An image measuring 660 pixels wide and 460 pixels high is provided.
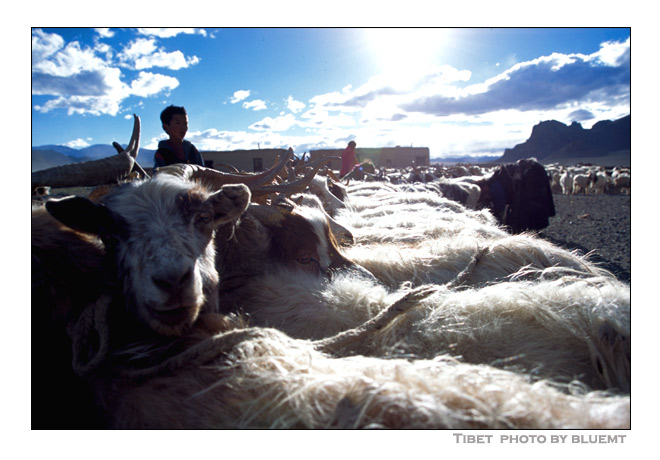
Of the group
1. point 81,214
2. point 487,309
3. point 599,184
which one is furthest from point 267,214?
point 599,184

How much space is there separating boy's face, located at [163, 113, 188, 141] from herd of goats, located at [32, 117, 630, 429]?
1934 millimetres

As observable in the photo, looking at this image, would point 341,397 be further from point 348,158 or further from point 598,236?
point 598,236

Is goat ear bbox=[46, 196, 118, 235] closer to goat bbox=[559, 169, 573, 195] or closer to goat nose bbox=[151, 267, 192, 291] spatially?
goat nose bbox=[151, 267, 192, 291]

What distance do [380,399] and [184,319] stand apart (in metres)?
0.97

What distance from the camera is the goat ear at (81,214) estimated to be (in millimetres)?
1784

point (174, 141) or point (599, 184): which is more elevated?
point (599, 184)

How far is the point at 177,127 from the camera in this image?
421cm

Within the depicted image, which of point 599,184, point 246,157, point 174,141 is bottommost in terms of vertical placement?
point 174,141

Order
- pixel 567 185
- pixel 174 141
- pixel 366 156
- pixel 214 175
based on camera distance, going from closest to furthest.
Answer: pixel 214 175
pixel 174 141
pixel 567 185
pixel 366 156

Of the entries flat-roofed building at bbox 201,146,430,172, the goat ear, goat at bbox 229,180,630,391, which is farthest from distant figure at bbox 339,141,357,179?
flat-roofed building at bbox 201,146,430,172

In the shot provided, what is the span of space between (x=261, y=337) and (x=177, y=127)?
3.23m

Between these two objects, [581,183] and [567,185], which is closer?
[581,183]

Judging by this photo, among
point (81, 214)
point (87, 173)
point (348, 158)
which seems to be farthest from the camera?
point (348, 158)

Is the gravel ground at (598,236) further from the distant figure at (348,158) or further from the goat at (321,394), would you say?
the distant figure at (348,158)
